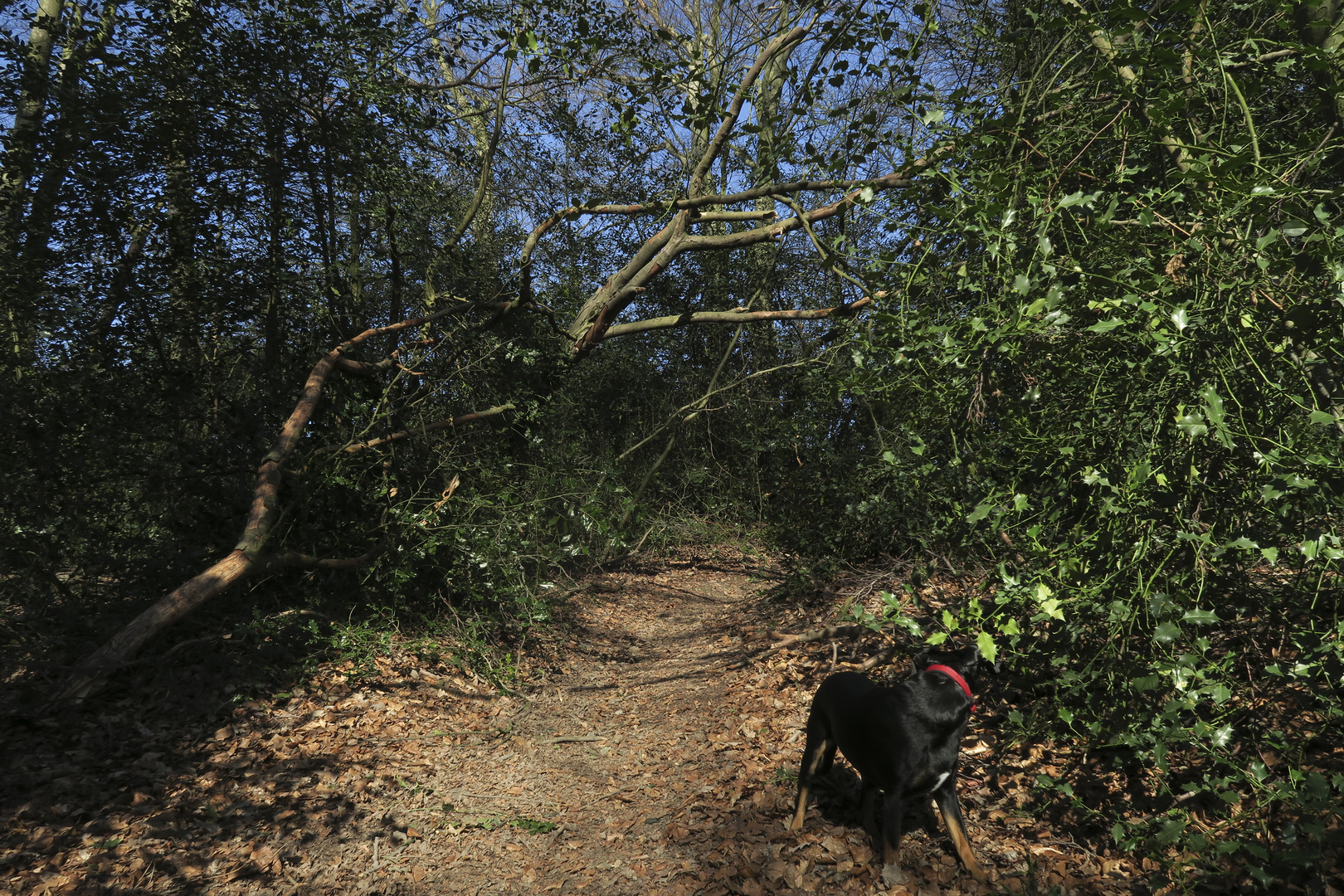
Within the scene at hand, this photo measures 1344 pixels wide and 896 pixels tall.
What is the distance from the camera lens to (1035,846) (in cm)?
338

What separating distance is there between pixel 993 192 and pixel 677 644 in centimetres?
633

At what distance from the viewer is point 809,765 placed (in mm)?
3678

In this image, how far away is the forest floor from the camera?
3.46 metres

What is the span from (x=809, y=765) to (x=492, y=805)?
219cm

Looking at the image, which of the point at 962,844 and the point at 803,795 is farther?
the point at 803,795

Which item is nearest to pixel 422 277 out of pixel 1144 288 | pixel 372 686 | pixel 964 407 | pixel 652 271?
pixel 652 271

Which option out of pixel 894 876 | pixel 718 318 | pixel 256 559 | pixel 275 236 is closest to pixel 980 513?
pixel 894 876

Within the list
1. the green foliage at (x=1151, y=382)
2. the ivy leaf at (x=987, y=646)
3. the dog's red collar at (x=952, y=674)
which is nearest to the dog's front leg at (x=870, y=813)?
the dog's red collar at (x=952, y=674)

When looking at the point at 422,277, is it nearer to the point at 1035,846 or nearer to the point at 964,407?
the point at 964,407

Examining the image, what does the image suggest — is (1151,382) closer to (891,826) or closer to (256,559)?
(891,826)

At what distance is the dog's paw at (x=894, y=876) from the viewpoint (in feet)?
10.4

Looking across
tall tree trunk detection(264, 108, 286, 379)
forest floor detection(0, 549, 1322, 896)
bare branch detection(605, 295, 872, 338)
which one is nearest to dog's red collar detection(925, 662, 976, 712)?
forest floor detection(0, 549, 1322, 896)

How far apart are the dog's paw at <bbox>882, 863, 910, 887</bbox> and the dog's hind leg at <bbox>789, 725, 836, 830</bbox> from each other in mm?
554

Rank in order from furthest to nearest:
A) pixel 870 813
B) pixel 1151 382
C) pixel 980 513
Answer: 1. pixel 870 813
2. pixel 1151 382
3. pixel 980 513
